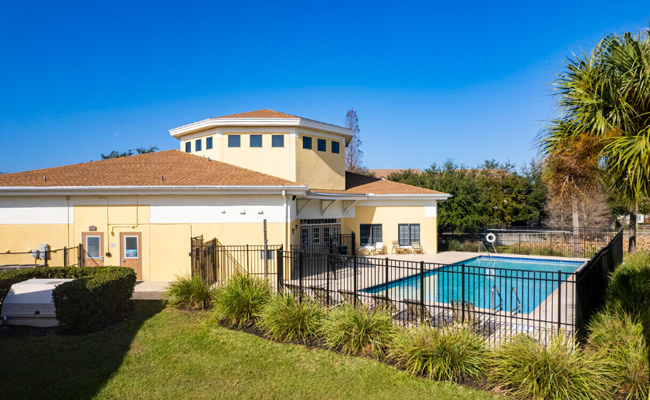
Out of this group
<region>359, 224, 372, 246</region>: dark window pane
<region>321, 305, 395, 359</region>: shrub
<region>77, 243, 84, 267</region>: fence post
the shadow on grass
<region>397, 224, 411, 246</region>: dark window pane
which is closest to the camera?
the shadow on grass

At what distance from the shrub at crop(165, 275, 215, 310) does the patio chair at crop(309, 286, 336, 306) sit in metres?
3.11

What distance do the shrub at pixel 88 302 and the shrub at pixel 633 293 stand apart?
11457mm

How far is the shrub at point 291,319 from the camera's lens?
900 cm

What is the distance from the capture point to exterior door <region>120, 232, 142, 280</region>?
15422mm

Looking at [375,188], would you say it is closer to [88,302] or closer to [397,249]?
[397,249]

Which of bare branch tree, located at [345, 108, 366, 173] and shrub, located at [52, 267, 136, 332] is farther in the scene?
bare branch tree, located at [345, 108, 366, 173]

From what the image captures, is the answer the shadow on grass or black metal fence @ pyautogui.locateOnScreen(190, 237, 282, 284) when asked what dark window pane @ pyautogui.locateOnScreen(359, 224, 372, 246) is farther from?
the shadow on grass

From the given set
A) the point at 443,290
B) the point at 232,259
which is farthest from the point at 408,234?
the point at 443,290

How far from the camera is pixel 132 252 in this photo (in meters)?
15.5

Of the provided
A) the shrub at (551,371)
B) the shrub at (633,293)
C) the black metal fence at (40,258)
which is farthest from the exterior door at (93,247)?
the shrub at (633,293)

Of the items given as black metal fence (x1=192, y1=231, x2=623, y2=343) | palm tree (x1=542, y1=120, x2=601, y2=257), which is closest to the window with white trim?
black metal fence (x1=192, y1=231, x2=623, y2=343)

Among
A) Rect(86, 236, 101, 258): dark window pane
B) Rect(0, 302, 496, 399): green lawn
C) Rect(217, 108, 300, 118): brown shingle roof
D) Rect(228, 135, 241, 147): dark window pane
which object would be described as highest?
Rect(217, 108, 300, 118): brown shingle roof

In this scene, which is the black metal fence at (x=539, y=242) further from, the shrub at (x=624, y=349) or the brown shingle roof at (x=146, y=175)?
the shrub at (x=624, y=349)

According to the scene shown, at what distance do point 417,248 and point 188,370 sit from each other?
1817 centimetres
